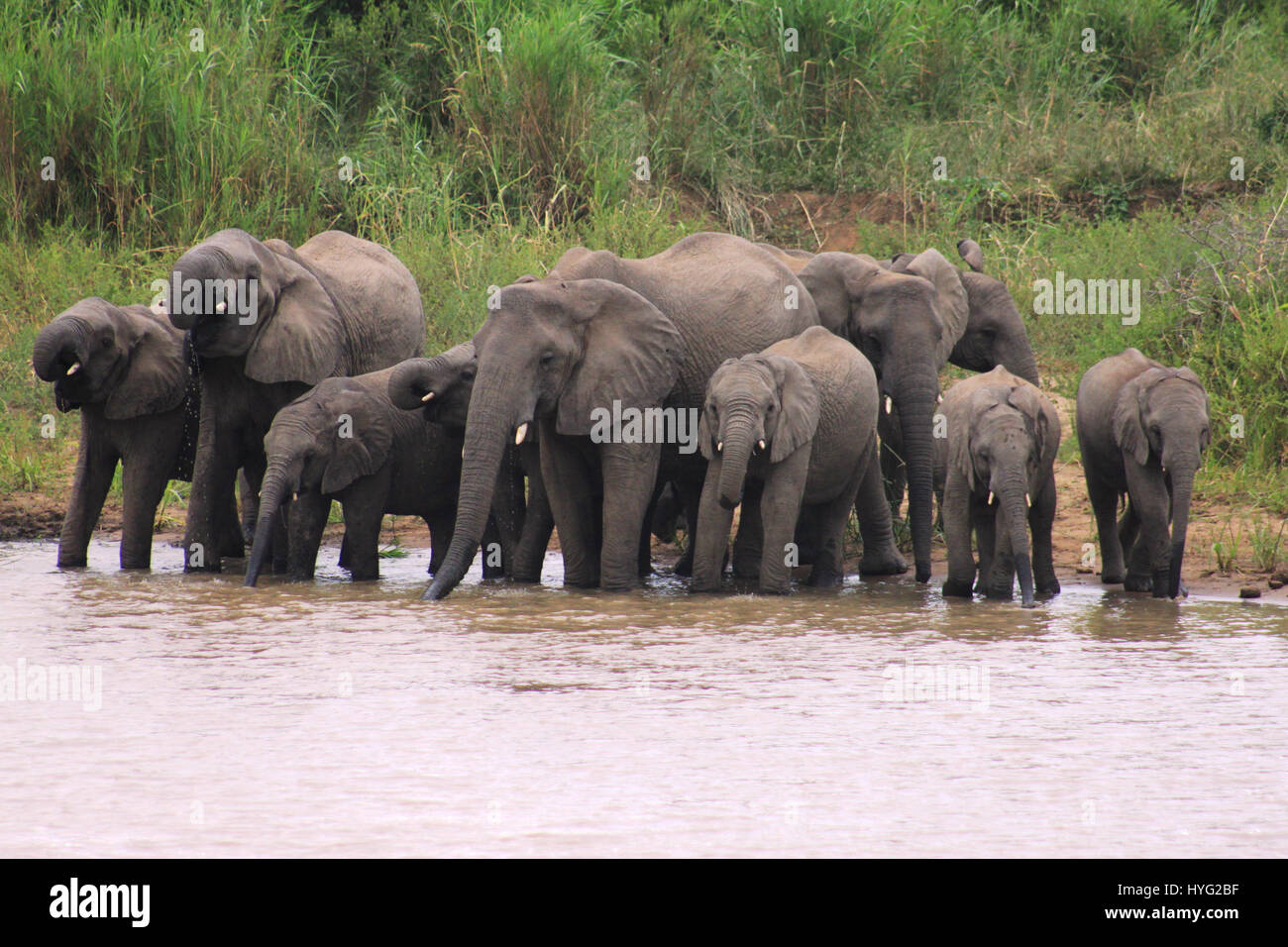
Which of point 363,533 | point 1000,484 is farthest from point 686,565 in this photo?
point 1000,484

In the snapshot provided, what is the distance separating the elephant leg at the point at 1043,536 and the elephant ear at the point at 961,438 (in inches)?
20.0

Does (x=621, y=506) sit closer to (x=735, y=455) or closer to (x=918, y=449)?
(x=735, y=455)

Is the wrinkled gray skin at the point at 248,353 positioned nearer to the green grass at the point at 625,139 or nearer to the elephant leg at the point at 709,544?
the elephant leg at the point at 709,544

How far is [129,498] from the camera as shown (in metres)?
10.9

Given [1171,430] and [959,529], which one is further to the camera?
[959,529]

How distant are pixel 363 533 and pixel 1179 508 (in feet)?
14.3

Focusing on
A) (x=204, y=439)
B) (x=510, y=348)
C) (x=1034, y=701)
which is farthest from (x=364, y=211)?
(x=1034, y=701)

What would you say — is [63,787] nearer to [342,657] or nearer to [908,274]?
[342,657]

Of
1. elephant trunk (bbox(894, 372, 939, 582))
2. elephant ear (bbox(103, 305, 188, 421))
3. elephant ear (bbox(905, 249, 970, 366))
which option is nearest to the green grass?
elephant ear (bbox(905, 249, 970, 366))

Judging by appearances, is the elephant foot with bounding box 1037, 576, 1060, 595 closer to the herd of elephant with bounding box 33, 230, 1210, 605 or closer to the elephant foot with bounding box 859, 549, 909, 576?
the herd of elephant with bounding box 33, 230, 1210, 605

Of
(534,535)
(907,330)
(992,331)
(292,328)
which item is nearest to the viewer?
(534,535)

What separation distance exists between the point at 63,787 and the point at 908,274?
7.10 m

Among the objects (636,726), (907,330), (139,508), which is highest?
(907,330)

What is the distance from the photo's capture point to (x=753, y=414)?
31.1ft
